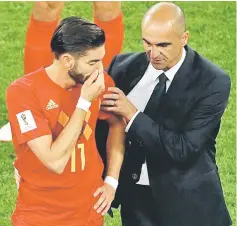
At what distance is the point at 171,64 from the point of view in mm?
5070

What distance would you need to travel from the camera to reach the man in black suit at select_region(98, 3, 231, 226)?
499 cm

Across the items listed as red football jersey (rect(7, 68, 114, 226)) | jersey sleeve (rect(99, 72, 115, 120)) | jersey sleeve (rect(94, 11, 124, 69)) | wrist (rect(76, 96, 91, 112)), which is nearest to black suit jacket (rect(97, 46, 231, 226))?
jersey sleeve (rect(99, 72, 115, 120))

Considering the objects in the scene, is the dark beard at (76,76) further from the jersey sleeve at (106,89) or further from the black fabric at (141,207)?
the black fabric at (141,207)

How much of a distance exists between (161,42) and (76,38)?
438mm

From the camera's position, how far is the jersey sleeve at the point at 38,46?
7168 mm

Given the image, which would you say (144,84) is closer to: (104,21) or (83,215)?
(83,215)

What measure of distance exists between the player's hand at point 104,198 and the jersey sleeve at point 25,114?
48 centimetres

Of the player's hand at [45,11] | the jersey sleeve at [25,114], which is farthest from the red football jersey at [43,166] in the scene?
the player's hand at [45,11]

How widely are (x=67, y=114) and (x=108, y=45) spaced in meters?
2.40

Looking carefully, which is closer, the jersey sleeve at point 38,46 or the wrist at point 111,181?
the wrist at point 111,181

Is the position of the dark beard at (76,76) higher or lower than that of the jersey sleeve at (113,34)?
higher

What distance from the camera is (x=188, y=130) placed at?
5078mm

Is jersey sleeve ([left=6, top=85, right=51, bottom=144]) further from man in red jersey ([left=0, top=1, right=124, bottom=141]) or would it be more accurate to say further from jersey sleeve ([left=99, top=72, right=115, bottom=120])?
man in red jersey ([left=0, top=1, right=124, bottom=141])

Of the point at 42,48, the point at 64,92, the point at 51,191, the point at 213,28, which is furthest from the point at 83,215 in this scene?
the point at 213,28
